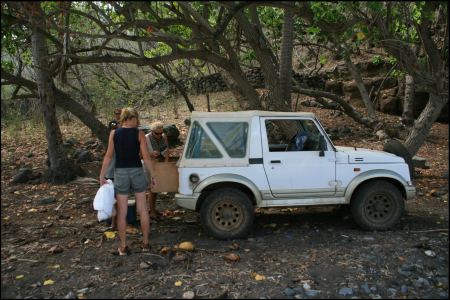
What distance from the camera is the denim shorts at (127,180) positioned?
575 centimetres

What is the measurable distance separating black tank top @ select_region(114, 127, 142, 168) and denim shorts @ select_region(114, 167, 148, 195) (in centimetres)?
6

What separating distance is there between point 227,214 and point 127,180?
149 cm

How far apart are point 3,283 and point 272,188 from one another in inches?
138

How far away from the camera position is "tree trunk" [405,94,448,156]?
996 centimetres

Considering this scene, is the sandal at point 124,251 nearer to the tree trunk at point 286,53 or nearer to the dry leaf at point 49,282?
the dry leaf at point 49,282

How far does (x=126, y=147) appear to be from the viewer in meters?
5.73

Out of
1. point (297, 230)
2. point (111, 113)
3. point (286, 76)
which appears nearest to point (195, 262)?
point (297, 230)

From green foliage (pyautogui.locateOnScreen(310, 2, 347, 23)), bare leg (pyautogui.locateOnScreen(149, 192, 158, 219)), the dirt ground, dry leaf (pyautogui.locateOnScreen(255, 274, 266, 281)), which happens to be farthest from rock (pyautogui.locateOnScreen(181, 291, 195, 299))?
green foliage (pyautogui.locateOnScreen(310, 2, 347, 23))

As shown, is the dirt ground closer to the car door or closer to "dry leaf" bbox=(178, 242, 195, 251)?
"dry leaf" bbox=(178, 242, 195, 251)

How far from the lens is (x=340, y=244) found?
6.23 m

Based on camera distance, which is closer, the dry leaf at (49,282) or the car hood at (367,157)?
the dry leaf at (49,282)

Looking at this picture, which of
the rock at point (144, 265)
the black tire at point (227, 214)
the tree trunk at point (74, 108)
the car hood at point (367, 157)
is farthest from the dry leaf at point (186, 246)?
the tree trunk at point (74, 108)

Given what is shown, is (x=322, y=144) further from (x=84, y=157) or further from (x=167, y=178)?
(x=84, y=157)

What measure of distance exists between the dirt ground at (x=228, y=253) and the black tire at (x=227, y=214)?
0.54ft
